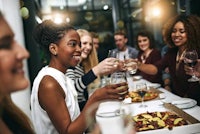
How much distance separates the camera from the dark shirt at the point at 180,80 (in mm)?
2578

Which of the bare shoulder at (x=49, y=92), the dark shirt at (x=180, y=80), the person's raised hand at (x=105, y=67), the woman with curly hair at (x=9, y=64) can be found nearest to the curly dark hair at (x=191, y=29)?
the dark shirt at (x=180, y=80)

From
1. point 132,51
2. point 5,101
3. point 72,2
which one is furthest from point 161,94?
point 72,2

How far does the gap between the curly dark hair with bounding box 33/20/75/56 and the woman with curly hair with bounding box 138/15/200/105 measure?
1.55m

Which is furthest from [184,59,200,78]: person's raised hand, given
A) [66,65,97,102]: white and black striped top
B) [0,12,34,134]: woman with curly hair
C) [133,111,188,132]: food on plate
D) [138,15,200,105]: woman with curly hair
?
[0,12,34,134]: woman with curly hair

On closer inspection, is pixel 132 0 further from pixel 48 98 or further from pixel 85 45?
pixel 48 98

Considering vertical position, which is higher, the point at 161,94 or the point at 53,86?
the point at 53,86

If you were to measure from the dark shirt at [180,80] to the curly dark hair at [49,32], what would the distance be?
59.9 inches

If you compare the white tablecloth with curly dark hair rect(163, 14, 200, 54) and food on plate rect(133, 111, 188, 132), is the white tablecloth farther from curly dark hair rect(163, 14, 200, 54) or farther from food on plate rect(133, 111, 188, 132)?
curly dark hair rect(163, 14, 200, 54)

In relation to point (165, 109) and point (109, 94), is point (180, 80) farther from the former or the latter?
point (109, 94)

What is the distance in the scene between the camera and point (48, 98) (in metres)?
1.37

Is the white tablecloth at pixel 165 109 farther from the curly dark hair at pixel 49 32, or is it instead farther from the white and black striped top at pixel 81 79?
the curly dark hair at pixel 49 32

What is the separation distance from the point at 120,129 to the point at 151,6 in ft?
21.7

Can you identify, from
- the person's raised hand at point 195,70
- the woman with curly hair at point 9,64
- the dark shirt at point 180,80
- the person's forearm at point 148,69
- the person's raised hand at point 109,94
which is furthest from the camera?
the person's forearm at point 148,69

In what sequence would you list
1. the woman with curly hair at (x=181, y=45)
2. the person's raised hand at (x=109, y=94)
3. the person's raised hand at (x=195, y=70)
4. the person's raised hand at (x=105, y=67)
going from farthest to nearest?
the woman with curly hair at (x=181, y=45)
the person's raised hand at (x=195, y=70)
the person's raised hand at (x=105, y=67)
the person's raised hand at (x=109, y=94)
